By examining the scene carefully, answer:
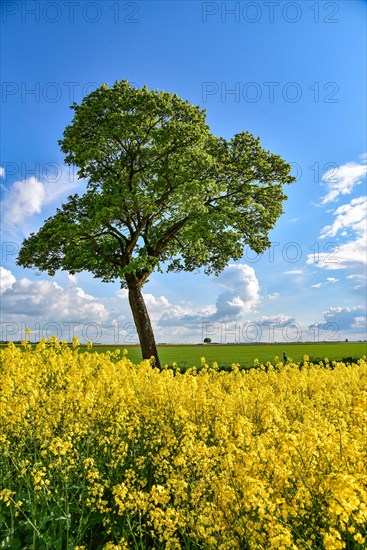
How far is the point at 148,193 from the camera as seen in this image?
21.1 meters

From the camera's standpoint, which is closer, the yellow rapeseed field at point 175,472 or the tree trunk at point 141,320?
the yellow rapeseed field at point 175,472

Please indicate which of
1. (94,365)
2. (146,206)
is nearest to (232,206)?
(146,206)

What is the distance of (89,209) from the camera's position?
21.2 meters

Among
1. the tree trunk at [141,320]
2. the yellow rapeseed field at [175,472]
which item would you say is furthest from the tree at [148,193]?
the yellow rapeseed field at [175,472]

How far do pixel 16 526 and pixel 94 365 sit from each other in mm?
6152

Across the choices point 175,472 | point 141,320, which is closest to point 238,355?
point 141,320

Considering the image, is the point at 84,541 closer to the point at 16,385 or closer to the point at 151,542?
the point at 151,542

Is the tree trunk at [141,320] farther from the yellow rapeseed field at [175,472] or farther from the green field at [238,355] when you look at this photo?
the yellow rapeseed field at [175,472]

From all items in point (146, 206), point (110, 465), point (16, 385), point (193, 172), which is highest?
point (193, 172)

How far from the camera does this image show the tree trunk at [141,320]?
21562 mm

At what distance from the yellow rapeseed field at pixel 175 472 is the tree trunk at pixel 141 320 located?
39.2 feet

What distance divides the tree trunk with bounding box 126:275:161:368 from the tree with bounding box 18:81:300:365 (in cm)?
5

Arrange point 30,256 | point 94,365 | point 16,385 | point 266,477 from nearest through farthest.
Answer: point 266,477, point 16,385, point 94,365, point 30,256

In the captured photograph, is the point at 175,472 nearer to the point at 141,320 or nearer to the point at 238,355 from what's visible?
the point at 141,320
